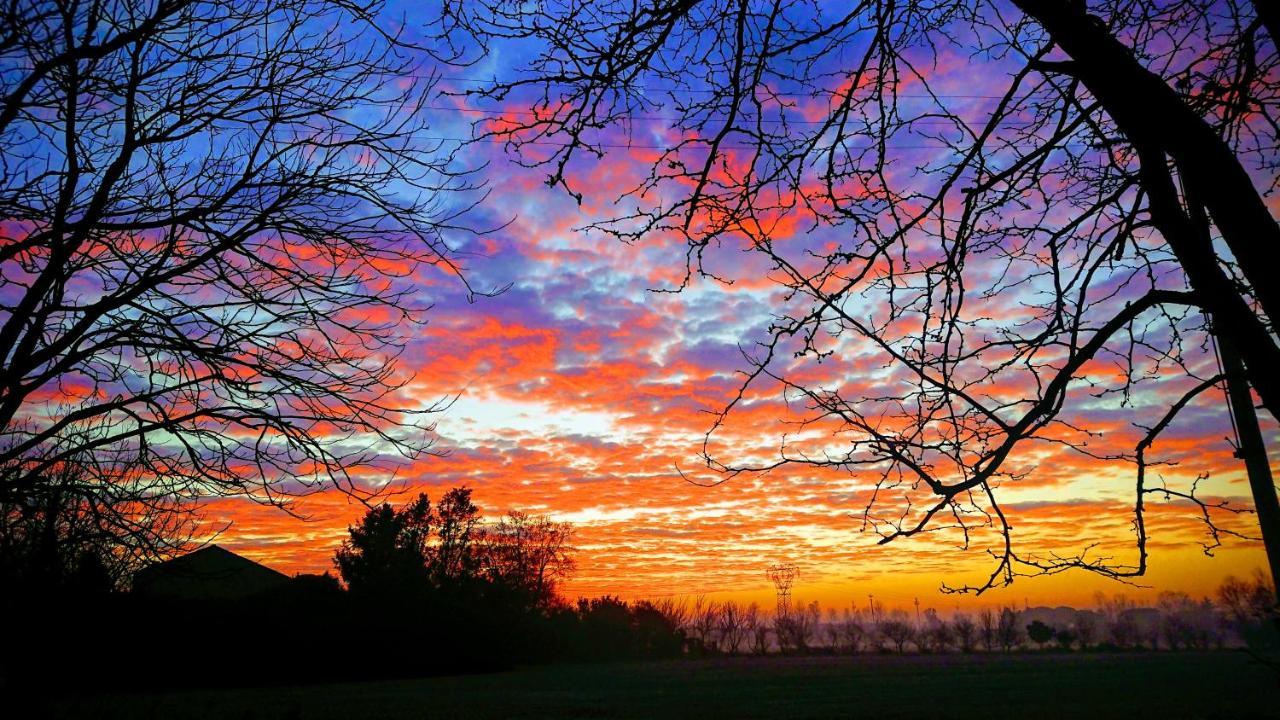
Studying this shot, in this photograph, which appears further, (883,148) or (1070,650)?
(1070,650)

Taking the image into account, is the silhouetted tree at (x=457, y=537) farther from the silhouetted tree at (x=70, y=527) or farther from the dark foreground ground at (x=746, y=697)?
the silhouetted tree at (x=70, y=527)

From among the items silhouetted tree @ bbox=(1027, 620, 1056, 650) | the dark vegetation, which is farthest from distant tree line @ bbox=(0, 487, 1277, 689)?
silhouetted tree @ bbox=(1027, 620, 1056, 650)

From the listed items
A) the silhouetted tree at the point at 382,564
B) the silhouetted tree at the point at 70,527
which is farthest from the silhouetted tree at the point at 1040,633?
the silhouetted tree at the point at 70,527

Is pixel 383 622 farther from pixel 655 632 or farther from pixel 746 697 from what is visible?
pixel 655 632

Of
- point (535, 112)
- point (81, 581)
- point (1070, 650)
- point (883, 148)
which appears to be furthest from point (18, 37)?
point (1070, 650)

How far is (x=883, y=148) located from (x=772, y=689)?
34.6m

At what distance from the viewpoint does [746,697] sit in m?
29.5

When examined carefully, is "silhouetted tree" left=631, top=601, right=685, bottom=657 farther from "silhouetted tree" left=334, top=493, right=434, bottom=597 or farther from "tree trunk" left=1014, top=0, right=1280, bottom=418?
"tree trunk" left=1014, top=0, right=1280, bottom=418

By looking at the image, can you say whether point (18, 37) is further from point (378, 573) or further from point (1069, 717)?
point (378, 573)

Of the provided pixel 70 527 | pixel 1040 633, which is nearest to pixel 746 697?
pixel 70 527

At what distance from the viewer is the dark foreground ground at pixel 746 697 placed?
72.7 feet

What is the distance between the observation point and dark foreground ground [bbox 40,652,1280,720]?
2215 cm

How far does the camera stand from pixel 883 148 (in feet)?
10.7

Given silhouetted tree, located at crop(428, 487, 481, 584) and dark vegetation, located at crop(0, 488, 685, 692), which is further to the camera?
silhouetted tree, located at crop(428, 487, 481, 584)
